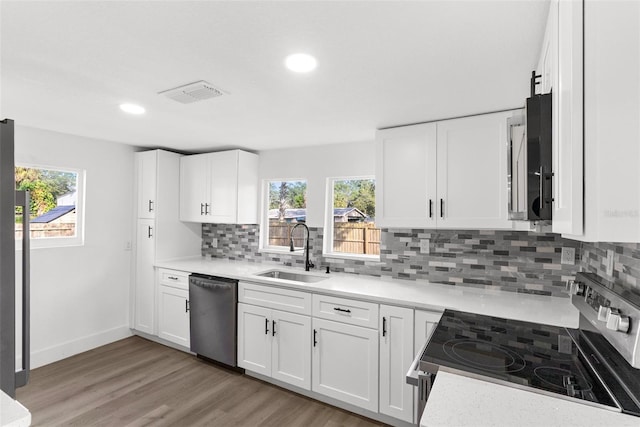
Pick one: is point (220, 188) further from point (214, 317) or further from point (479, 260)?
point (479, 260)

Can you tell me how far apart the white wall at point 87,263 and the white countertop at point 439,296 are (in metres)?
1.10

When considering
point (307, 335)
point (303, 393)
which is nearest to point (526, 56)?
point (307, 335)

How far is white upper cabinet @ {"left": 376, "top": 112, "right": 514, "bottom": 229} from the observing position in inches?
94.4

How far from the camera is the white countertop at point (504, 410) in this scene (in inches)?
36.5

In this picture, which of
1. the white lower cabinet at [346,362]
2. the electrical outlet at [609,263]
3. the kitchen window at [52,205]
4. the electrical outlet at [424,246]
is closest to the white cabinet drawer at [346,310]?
the white lower cabinet at [346,362]

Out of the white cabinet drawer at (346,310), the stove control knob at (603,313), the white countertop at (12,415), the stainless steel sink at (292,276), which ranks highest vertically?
the stove control knob at (603,313)

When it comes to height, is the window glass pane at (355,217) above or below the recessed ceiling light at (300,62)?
below

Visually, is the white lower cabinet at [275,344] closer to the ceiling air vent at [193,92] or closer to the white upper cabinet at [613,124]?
the ceiling air vent at [193,92]

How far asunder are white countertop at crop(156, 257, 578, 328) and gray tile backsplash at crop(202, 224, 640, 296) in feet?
0.28

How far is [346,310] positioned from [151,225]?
2.54 metres

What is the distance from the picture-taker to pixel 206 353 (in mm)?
3332

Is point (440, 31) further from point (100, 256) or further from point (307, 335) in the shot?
point (100, 256)

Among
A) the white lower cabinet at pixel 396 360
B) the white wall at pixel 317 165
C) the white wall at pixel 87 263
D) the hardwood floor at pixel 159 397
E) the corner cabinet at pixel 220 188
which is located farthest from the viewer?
the corner cabinet at pixel 220 188

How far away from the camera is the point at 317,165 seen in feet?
12.1
